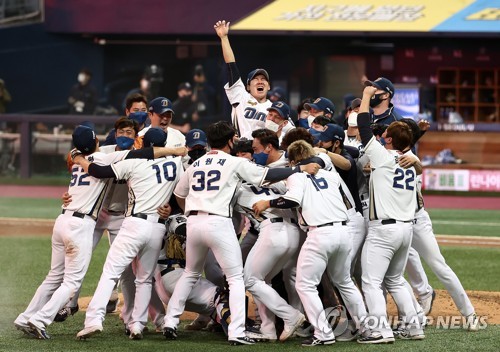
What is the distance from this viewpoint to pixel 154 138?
352 inches

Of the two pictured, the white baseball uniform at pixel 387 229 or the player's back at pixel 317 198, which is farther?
the white baseball uniform at pixel 387 229

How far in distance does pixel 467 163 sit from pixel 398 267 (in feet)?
41.1

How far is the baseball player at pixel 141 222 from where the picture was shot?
873 cm

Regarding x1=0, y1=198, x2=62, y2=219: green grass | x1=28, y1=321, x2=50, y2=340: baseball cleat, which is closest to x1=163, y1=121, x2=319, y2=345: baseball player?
x1=28, y1=321, x2=50, y2=340: baseball cleat

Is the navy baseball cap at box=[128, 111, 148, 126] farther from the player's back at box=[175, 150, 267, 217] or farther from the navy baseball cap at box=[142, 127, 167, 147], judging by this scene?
the player's back at box=[175, 150, 267, 217]

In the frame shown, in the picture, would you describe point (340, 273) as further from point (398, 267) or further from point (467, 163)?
point (467, 163)

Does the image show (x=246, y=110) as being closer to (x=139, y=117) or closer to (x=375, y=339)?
(x=139, y=117)

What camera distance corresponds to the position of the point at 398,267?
8.87 meters

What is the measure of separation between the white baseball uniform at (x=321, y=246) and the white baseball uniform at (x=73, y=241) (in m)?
1.56

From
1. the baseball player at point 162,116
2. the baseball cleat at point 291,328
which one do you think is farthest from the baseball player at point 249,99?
the baseball cleat at point 291,328

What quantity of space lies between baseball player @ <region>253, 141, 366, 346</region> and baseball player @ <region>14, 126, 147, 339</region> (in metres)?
1.39

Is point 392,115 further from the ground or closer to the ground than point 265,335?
further from the ground

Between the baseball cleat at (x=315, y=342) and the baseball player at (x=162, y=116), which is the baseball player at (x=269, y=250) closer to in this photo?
the baseball cleat at (x=315, y=342)

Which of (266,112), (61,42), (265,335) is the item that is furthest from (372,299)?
(61,42)
